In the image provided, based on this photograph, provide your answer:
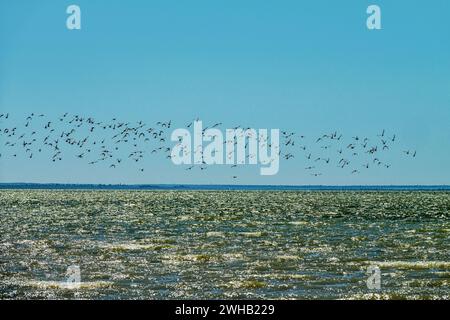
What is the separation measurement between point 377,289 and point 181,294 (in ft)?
23.3

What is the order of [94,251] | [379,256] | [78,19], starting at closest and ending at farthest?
[78,19]
[379,256]
[94,251]

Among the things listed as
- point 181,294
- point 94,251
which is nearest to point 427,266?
point 181,294

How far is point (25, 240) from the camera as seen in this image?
47.0 metres

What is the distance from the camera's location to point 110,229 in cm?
5844

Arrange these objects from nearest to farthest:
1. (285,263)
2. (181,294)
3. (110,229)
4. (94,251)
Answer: (181,294)
(285,263)
(94,251)
(110,229)

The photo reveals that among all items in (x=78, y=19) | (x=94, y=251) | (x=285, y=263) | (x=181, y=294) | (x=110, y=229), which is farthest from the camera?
(x=110, y=229)

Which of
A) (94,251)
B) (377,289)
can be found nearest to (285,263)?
(377,289)
